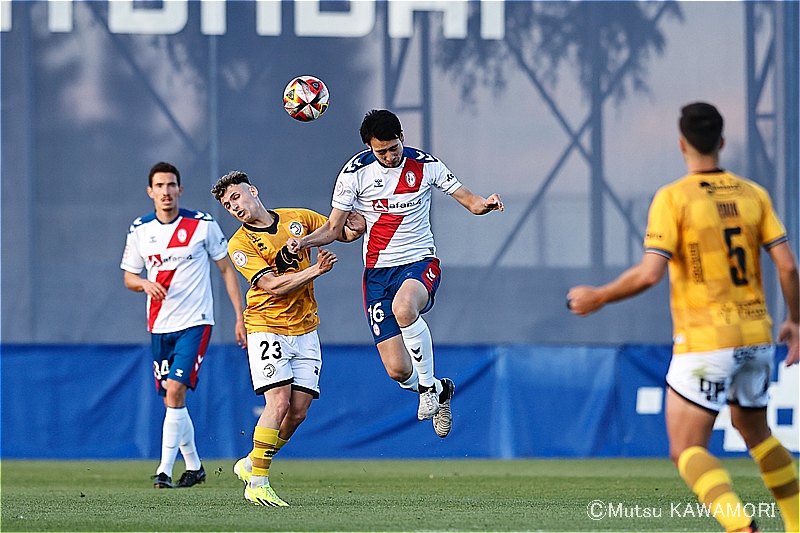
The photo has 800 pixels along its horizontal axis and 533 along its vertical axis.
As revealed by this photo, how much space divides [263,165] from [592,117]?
4.26 meters

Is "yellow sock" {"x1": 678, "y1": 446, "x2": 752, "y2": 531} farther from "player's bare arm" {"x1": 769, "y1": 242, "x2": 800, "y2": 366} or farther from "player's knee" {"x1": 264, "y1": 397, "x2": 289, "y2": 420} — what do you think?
"player's knee" {"x1": 264, "y1": 397, "x2": 289, "y2": 420}

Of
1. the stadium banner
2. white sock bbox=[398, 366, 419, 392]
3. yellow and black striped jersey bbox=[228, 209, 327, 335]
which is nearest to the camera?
yellow and black striped jersey bbox=[228, 209, 327, 335]

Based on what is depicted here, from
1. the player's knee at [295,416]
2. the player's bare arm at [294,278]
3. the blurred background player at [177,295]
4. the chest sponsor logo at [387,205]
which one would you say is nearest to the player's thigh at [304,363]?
the player's knee at [295,416]

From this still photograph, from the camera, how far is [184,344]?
888 cm

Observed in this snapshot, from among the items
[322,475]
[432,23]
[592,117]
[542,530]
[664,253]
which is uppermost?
[432,23]

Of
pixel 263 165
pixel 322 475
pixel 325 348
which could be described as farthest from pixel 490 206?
pixel 263 165

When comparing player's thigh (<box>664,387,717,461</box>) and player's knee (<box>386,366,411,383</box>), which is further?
player's knee (<box>386,366,411,383</box>)

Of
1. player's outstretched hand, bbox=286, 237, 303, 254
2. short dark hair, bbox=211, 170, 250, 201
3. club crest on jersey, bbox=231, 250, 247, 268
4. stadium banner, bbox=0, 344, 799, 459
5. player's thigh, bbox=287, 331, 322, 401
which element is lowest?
stadium banner, bbox=0, 344, 799, 459

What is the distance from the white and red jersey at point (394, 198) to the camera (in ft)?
25.8

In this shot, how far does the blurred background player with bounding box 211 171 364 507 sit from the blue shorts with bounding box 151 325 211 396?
1492 millimetres

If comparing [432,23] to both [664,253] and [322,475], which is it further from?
[664,253]

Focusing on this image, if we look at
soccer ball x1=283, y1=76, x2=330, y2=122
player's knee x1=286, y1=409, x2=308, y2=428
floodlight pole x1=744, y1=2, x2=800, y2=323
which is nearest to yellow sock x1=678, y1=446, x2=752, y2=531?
player's knee x1=286, y1=409, x2=308, y2=428

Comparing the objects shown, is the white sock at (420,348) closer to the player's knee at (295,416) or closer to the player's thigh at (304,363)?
the player's thigh at (304,363)

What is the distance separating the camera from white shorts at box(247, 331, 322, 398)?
726 centimetres
